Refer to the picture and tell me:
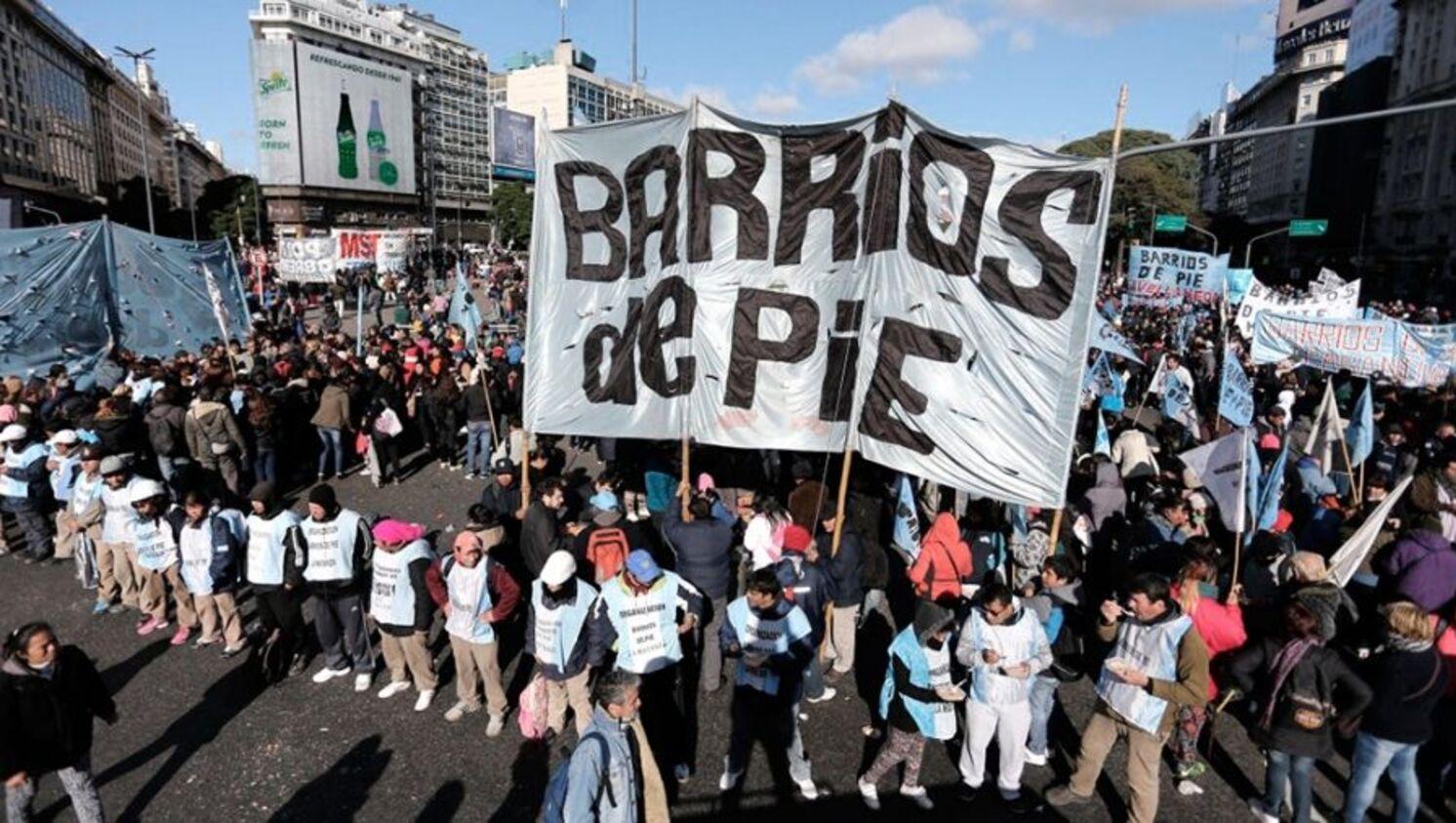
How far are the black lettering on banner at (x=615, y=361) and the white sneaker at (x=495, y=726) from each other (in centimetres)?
266

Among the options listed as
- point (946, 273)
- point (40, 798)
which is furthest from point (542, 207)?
point (40, 798)

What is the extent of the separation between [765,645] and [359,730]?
128 inches

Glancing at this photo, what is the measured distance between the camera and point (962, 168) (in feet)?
19.9

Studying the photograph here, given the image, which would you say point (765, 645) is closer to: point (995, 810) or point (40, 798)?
point (995, 810)

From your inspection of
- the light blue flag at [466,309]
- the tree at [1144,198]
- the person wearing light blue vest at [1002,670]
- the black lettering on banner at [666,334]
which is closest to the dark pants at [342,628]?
the black lettering on banner at [666,334]

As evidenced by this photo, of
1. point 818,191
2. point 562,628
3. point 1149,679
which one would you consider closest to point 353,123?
point 818,191

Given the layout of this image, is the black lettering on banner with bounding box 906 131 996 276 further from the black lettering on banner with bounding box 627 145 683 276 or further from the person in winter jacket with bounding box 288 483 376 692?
the person in winter jacket with bounding box 288 483 376 692

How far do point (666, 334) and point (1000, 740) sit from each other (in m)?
4.00

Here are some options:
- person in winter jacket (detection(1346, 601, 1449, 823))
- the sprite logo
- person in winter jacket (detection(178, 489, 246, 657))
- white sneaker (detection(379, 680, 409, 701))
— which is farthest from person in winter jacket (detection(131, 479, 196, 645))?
the sprite logo

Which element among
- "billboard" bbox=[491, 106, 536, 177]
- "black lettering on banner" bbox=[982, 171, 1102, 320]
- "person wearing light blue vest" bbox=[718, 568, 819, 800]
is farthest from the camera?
"billboard" bbox=[491, 106, 536, 177]

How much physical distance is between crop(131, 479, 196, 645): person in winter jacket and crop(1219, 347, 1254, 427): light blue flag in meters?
11.3

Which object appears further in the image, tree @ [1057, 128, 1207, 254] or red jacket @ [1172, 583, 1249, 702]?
tree @ [1057, 128, 1207, 254]

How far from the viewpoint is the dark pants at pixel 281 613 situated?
6625 millimetres

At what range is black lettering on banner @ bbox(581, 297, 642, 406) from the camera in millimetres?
6992
